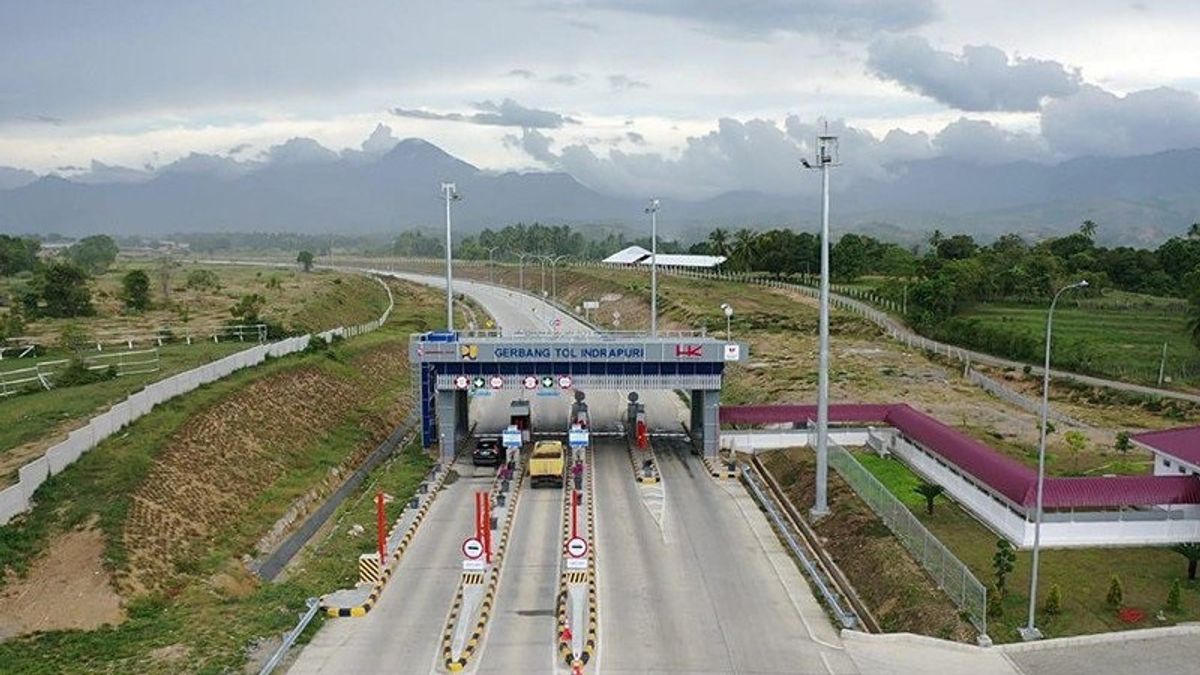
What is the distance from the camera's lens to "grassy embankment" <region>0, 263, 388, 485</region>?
41625 millimetres

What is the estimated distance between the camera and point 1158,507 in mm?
34594

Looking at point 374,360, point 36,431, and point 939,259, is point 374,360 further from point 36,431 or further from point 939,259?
point 939,259

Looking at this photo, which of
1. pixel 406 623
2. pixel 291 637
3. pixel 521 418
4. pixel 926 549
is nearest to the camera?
pixel 291 637

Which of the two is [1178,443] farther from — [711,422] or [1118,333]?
[1118,333]

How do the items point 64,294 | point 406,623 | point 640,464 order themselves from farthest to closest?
point 64,294 < point 640,464 < point 406,623

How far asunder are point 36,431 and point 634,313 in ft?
272

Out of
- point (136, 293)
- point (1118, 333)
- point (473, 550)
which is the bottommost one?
point (473, 550)

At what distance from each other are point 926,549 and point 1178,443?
13086 mm

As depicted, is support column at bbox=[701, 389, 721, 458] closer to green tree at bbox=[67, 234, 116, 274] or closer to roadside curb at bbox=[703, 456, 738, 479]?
roadside curb at bbox=[703, 456, 738, 479]

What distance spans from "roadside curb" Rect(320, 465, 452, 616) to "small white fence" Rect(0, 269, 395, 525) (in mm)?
11360

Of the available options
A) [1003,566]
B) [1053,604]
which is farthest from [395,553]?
[1053,604]

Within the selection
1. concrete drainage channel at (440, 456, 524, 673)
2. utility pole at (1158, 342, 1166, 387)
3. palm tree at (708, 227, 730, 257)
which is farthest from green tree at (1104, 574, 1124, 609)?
palm tree at (708, 227, 730, 257)

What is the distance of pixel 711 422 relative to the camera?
161 ft

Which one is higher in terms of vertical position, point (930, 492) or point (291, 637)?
point (930, 492)
